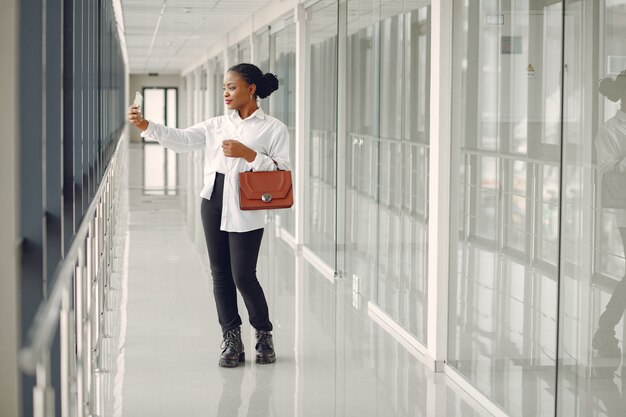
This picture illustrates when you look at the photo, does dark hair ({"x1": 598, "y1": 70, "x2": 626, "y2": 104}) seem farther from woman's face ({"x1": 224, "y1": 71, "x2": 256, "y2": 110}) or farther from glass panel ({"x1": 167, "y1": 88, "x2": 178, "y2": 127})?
glass panel ({"x1": 167, "y1": 88, "x2": 178, "y2": 127})

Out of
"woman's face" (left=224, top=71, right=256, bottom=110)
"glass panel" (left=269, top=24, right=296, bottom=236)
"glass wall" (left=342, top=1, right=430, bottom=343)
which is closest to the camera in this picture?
"woman's face" (left=224, top=71, right=256, bottom=110)

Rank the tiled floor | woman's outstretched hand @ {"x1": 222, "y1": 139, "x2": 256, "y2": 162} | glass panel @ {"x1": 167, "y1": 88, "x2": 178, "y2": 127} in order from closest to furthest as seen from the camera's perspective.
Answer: the tiled floor, woman's outstretched hand @ {"x1": 222, "y1": 139, "x2": 256, "y2": 162}, glass panel @ {"x1": 167, "y1": 88, "x2": 178, "y2": 127}

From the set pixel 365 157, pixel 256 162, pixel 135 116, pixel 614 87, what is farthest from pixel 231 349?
pixel 614 87

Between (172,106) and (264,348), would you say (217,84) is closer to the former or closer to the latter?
(264,348)

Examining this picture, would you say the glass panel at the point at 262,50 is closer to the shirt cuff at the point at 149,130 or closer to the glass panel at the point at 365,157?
the glass panel at the point at 365,157

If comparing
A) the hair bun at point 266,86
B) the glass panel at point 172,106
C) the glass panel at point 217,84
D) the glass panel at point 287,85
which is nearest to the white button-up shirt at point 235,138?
the hair bun at point 266,86

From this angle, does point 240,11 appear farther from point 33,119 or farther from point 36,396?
point 36,396

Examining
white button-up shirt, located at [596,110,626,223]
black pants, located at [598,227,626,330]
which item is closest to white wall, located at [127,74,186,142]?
white button-up shirt, located at [596,110,626,223]

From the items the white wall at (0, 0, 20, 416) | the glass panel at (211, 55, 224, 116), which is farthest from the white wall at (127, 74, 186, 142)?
the white wall at (0, 0, 20, 416)

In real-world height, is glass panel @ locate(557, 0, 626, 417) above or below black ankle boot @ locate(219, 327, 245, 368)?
above

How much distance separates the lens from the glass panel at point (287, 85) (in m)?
11.2

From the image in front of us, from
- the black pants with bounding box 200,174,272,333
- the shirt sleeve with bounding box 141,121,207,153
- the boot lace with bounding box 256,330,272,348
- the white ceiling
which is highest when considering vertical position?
the white ceiling

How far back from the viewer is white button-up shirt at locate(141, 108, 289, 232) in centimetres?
521

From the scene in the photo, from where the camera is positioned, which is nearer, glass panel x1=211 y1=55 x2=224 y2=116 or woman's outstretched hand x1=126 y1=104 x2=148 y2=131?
woman's outstretched hand x1=126 y1=104 x2=148 y2=131
